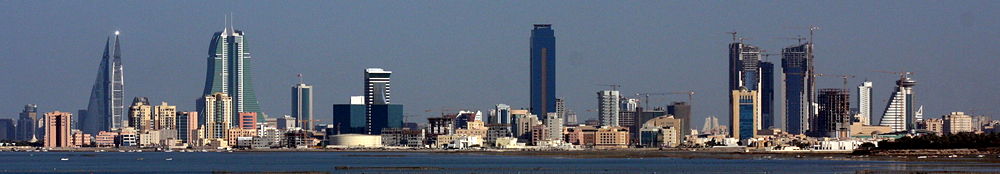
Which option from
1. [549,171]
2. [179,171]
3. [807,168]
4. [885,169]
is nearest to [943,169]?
[885,169]

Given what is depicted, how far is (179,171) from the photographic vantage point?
154 m

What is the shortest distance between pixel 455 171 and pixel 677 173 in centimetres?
1903

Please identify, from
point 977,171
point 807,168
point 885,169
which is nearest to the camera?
point 977,171

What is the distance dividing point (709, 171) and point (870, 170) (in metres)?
14.5

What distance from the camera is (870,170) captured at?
445ft

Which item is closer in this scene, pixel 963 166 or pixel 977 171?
pixel 977 171

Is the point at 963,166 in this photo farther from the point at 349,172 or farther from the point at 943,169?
the point at 349,172

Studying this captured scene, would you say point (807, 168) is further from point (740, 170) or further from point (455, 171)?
point (455, 171)

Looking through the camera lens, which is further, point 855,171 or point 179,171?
point 179,171

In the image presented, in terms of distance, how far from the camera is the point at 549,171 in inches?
5733

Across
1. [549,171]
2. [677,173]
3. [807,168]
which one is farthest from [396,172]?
[807,168]

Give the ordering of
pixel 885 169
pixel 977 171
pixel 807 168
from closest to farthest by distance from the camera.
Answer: pixel 977 171 → pixel 885 169 → pixel 807 168

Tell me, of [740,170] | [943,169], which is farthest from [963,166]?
[740,170]

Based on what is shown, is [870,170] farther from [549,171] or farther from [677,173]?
[549,171]
